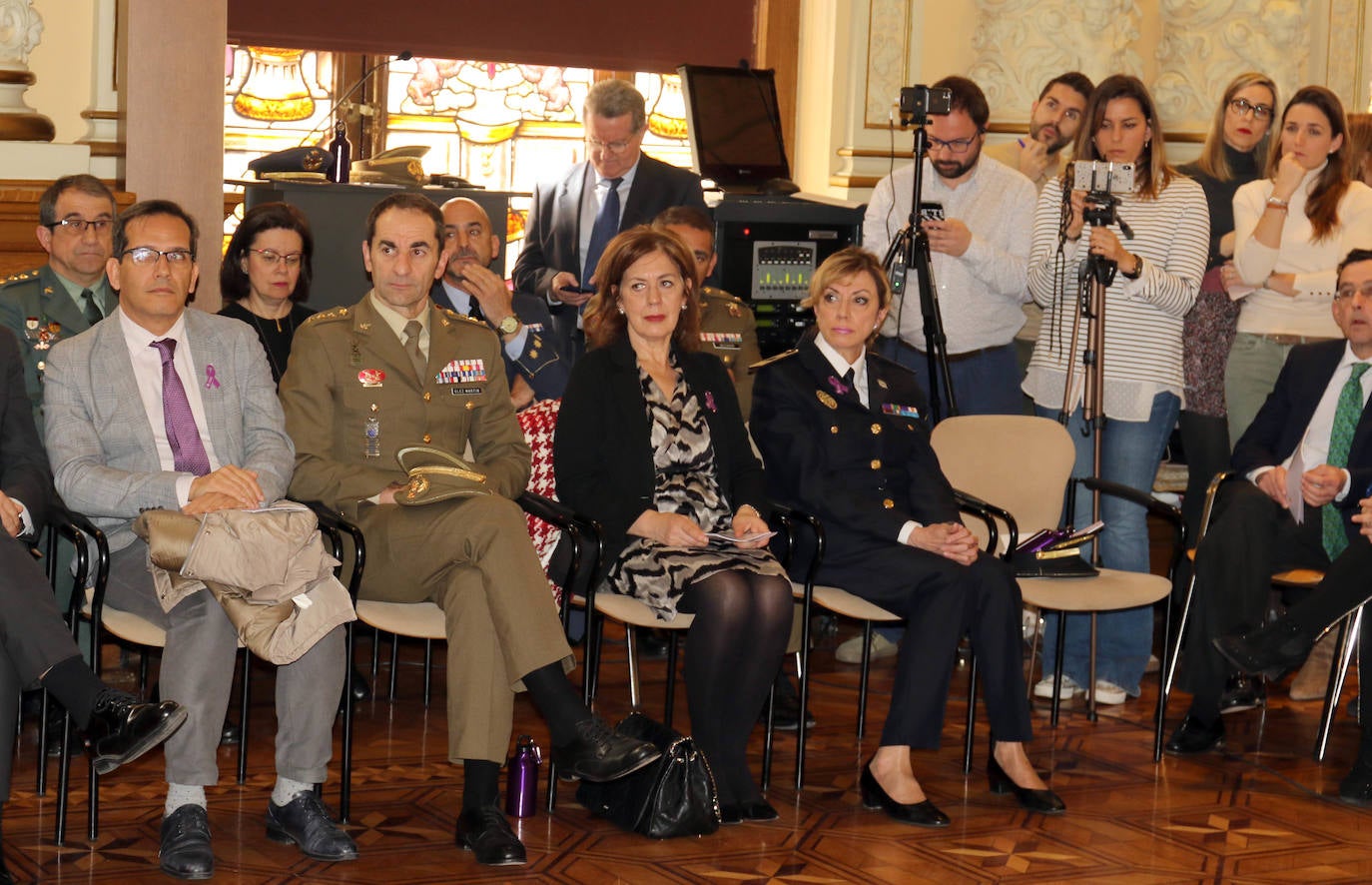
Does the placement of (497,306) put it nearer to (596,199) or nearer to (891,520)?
(596,199)

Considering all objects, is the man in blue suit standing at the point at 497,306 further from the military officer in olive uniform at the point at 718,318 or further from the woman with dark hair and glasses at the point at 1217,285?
the woman with dark hair and glasses at the point at 1217,285

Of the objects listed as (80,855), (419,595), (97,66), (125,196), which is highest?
(97,66)

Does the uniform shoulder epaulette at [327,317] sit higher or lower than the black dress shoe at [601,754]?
higher

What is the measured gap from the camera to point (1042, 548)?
14.7 ft

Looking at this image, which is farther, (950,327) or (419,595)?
(950,327)

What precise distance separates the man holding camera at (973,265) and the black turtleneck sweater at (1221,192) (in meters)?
0.68

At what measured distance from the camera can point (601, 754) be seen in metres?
3.58

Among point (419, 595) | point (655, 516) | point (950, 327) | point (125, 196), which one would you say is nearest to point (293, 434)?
point (419, 595)

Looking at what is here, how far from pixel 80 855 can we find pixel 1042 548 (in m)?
2.49

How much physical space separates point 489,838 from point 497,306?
1.80m

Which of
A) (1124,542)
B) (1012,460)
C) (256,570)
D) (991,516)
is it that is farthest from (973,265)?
(256,570)

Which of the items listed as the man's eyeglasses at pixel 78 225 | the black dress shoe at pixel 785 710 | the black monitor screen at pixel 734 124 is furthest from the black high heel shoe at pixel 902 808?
the black monitor screen at pixel 734 124

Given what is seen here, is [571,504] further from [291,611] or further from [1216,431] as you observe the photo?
[1216,431]

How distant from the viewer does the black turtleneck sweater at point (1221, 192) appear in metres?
5.51
